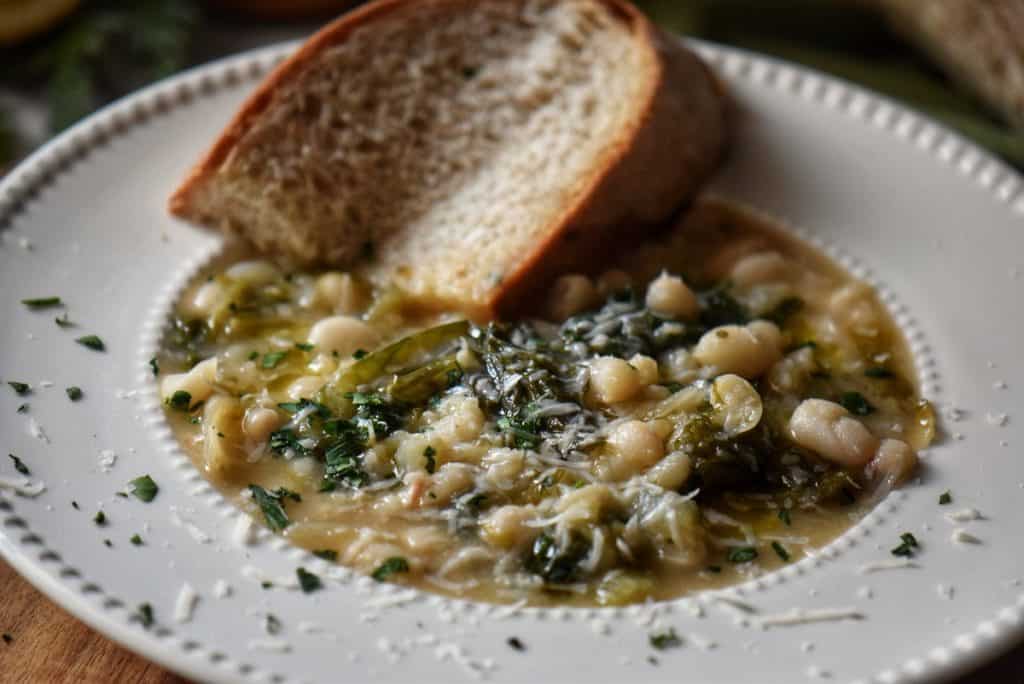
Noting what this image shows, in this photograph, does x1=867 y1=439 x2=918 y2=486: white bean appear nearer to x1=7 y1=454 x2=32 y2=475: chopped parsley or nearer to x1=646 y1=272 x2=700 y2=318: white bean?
x1=646 y1=272 x2=700 y2=318: white bean

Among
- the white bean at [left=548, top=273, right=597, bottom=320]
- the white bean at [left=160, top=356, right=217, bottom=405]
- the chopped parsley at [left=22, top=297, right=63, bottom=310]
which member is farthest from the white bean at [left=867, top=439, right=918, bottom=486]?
the chopped parsley at [left=22, top=297, right=63, bottom=310]

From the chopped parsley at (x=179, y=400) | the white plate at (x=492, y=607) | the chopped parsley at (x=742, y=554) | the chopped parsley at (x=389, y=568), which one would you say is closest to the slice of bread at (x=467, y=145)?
the white plate at (x=492, y=607)

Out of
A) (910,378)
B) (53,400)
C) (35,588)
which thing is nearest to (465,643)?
(35,588)

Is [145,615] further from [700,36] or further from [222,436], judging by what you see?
[700,36]

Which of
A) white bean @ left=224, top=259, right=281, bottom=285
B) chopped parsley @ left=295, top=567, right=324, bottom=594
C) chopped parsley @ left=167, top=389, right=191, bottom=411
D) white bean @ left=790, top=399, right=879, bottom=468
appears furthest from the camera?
white bean @ left=224, top=259, right=281, bottom=285

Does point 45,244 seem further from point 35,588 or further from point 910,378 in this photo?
point 910,378
